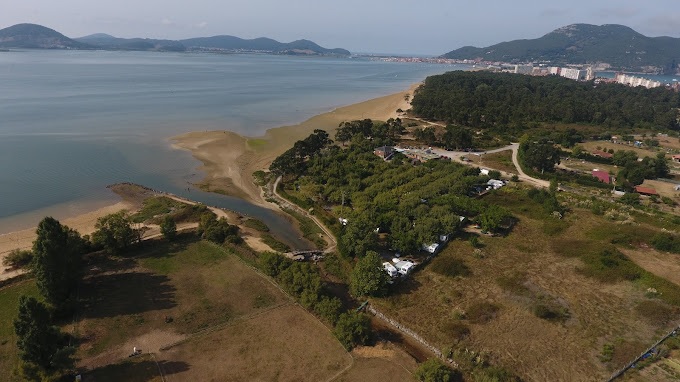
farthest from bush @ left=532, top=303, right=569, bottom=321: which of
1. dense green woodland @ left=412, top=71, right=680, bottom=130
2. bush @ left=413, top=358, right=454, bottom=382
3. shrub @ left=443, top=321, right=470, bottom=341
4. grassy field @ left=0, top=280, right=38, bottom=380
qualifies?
dense green woodland @ left=412, top=71, right=680, bottom=130

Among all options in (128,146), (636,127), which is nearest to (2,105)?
(128,146)

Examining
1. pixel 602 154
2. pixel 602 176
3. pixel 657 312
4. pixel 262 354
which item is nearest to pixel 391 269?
pixel 262 354

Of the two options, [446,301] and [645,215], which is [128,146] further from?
[645,215]

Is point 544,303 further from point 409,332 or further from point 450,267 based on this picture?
point 409,332

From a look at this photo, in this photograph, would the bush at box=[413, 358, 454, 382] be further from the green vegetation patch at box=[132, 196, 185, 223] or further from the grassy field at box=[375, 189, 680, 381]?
the green vegetation patch at box=[132, 196, 185, 223]

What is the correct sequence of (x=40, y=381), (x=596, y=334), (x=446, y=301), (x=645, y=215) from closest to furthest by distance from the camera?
(x=40, y=381)
(x=596, y=334)
(x=446, y=301)
(x=645, y=215)

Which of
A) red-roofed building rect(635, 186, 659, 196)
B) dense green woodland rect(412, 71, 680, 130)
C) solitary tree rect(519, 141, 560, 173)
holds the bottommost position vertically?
red-roofed building rect(635, 186, 659, 196)

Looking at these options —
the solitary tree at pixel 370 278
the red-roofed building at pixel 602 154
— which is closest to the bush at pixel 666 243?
the solitary tree at pixel 370 278
